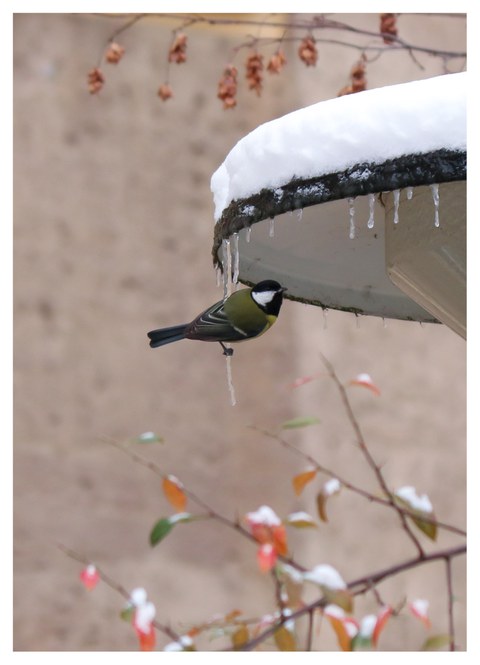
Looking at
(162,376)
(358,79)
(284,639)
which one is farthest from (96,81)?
(162,376)

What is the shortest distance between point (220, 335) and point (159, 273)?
2.61 meters

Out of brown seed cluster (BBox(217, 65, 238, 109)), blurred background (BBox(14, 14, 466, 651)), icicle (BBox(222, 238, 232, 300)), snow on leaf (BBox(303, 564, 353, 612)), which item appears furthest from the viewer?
blurred background (BBox(14, 14, 466, 651))

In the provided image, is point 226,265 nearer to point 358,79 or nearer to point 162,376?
point 358,79

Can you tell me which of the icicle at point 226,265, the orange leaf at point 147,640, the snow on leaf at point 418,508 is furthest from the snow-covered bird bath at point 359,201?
the orange leaf at point 147,640

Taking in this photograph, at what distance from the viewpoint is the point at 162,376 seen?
11.7ft

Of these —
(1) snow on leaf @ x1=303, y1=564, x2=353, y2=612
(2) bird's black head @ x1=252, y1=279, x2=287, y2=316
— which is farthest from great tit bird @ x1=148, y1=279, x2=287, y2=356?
(1) snow on leaf @ x1=303, y1=564, x2=353, y2=612

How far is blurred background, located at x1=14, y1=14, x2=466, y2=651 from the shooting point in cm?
342

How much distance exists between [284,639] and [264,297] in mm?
977

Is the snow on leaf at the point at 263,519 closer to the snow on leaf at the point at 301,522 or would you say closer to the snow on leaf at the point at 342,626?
the snow on leaf at the point at 301,522

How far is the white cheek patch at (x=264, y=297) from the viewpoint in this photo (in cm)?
107

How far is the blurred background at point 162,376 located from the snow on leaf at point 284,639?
165 centimetres

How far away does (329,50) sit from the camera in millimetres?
3785

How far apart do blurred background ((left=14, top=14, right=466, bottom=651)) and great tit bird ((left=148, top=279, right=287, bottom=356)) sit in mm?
2392

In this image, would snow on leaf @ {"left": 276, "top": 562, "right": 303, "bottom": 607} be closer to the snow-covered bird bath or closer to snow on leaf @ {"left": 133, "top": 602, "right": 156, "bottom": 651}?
snow on leaf @ {"left": 133, "top": 602, "right": 156, "bottom": 651}
